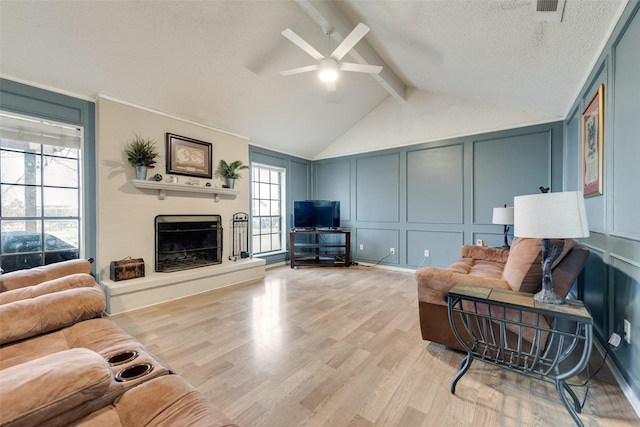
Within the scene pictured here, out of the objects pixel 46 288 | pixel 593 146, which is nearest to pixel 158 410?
pixel 46 288

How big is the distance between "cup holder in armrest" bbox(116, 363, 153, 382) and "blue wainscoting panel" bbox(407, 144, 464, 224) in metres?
4.47

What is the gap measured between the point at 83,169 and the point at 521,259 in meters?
4.43

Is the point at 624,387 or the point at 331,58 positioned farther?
the point at 331,58

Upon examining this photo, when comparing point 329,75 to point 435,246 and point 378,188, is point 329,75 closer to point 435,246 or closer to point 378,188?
point 378,188

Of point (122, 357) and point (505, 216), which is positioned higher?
point (505, 216)

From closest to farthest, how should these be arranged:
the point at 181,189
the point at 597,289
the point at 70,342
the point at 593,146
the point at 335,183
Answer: the point at 70,342 → the point at 597,289 → the point at 593,146 → the point at 181,189 → the point at 335,183

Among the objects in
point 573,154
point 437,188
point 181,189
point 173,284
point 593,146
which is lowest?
point 173,284

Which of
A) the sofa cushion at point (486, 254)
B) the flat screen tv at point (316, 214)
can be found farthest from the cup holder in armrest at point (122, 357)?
the flat screen tv at point (316, 214)

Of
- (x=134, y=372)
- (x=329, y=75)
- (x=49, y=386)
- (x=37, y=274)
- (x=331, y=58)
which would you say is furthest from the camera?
(x=329, y=75)

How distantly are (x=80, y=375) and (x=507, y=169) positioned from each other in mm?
4923

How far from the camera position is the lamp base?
151cm

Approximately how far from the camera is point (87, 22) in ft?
7.75

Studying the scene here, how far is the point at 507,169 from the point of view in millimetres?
3984

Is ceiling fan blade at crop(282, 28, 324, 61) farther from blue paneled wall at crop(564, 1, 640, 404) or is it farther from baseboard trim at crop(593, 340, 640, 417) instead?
baseboard trim at crop(593, 340, 640, 417)
